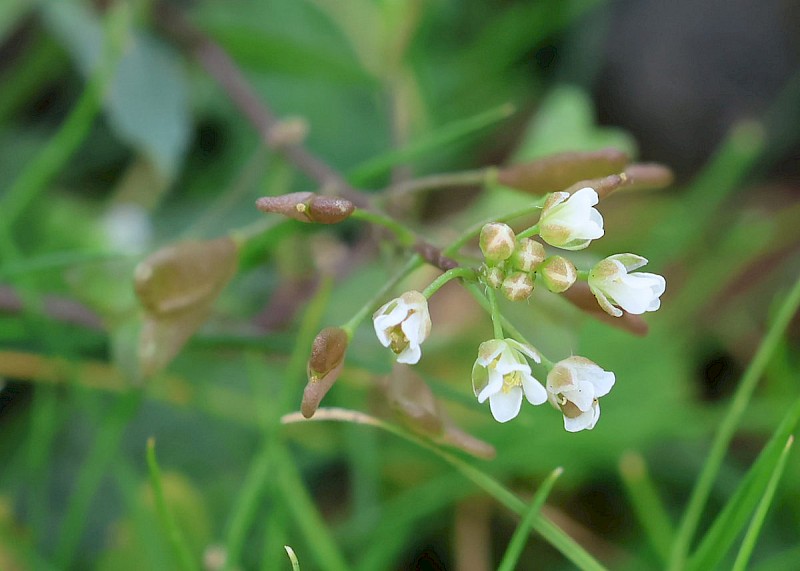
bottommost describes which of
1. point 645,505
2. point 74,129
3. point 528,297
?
point 645,505

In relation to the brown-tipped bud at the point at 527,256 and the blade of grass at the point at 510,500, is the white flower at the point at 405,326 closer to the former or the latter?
the brown-tipped bud at the point at 527,256

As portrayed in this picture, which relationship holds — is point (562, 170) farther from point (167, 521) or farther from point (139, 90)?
point (139, 90)

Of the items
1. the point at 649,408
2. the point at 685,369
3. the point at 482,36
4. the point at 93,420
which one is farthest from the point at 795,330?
the point at 93,420

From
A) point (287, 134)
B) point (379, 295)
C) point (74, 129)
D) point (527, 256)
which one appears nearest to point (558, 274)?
point (527, 256)

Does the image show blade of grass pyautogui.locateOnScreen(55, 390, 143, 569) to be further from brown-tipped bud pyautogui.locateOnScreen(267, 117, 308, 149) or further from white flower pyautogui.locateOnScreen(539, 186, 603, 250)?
white flower pyautogui.locateOnScreen(539, 186, 603, 250)

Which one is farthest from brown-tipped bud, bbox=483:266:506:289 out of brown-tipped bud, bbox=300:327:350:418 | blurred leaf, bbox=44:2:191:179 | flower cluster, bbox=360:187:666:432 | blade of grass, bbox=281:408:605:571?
blurred leaf, bbox=44:2:191:179

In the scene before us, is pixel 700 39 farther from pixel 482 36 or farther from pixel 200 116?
pixel 200 116
